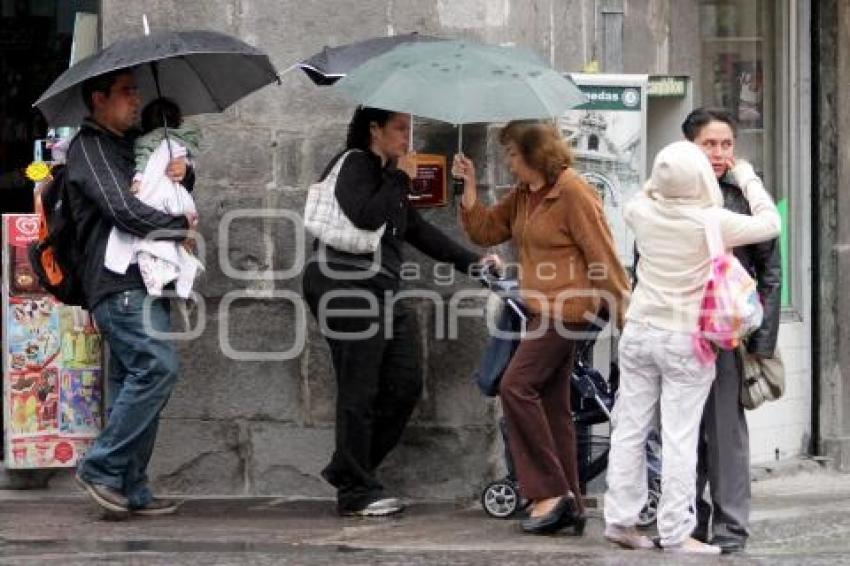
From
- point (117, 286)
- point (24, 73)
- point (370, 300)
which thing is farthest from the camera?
point (24, 73)

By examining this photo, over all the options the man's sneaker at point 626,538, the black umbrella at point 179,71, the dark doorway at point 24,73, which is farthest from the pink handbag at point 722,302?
the dark doorway at point 24,73

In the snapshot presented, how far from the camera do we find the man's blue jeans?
7973mm

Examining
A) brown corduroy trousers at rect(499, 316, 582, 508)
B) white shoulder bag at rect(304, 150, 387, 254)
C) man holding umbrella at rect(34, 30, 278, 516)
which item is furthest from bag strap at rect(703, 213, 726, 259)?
man holding umbrella at rect(34, 30, 278, 516)

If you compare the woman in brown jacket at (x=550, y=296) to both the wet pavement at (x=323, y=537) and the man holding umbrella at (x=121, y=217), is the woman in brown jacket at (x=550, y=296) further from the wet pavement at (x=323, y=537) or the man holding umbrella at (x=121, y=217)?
the man holding umbrella at (x=121, y=217)

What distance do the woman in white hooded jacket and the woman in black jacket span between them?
1120 mm

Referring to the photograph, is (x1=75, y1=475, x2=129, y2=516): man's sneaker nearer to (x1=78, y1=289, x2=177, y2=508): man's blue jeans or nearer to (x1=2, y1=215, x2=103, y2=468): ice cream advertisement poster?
(x1=78, y1=289, x2=177, y2=508): man's blue jeans

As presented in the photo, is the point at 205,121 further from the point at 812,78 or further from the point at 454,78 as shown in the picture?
the point at 812,78

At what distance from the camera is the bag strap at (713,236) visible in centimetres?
710

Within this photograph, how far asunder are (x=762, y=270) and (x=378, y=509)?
198 cm

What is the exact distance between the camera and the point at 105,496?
8078 millimetres

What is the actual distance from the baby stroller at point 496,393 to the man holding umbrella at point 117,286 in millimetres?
1344

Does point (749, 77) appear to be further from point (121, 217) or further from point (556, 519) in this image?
point (121, 217)

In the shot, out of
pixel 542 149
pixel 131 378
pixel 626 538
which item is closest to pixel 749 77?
pixel 542 149

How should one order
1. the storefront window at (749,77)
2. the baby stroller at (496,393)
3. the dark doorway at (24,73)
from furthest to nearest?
1. the storefront window at (749,77)
2. the dark doorway at (24,73)
3. the baby stroller at (496,393)
